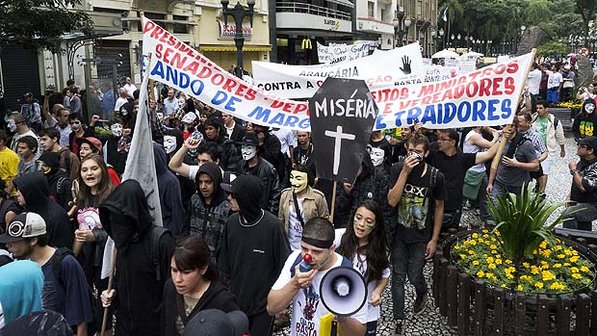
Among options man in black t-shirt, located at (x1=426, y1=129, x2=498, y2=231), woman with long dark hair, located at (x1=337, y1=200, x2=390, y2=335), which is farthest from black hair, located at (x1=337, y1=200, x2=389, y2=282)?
man in black t-shirt, located at (x1=426, y1=129, x2=498, y2=231)

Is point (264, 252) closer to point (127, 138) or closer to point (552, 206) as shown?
point (552, 206)

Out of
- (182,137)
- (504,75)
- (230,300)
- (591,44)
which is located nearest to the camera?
(230,300)

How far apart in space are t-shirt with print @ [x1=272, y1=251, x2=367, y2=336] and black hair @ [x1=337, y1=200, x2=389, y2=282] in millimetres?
674

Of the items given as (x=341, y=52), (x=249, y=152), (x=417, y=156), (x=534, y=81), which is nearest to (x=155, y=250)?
(x=417, y=156)

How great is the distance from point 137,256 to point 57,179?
2481 millimetres

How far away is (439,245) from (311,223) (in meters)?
2.72

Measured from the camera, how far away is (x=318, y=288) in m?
2.84

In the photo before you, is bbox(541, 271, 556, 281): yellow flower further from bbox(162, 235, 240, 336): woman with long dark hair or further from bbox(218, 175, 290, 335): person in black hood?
bbox(162, 235, 240, 336): woman with long dark hair

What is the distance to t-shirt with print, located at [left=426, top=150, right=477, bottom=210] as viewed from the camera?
588 cm

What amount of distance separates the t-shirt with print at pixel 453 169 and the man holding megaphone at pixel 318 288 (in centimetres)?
326

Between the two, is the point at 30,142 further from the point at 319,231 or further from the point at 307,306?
the point at 319,231

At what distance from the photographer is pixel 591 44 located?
55.4m

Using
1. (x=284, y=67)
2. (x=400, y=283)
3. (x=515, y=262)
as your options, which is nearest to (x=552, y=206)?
(x=515, y=262)

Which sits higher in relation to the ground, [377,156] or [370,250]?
[377,156]
